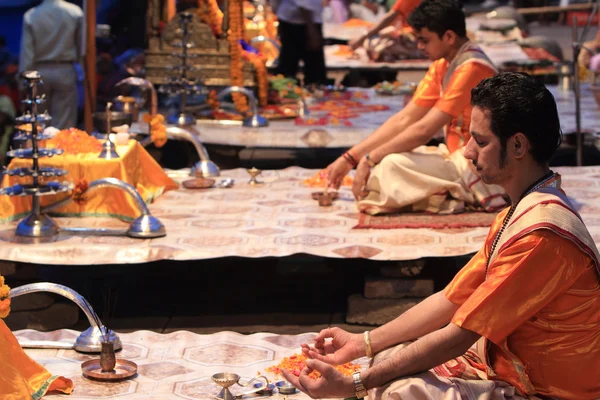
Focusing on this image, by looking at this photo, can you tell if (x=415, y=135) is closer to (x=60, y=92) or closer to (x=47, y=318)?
(x=47, y=318)

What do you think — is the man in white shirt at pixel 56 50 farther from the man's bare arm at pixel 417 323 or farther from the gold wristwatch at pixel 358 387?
the gold wristwatch at pixel 358 387

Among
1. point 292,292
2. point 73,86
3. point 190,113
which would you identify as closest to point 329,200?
point 292,292

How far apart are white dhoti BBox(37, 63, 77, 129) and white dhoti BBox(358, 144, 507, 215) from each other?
3978mm

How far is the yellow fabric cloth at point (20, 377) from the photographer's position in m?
3.04

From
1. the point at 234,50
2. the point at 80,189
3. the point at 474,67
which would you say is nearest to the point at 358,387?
the point at 474,67

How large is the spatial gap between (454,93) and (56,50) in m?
4.38

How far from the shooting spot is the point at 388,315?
15.9ft

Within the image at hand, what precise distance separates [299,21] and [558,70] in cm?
262

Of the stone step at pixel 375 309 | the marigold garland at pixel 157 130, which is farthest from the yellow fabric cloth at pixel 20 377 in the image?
the marigold garland at pixel 157 130

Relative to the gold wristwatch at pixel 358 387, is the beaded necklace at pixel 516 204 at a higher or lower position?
higher

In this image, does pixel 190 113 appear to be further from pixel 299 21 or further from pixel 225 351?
pixel 225 351

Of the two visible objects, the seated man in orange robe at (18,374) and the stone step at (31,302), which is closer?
the seated man in orange robe at (18,374)

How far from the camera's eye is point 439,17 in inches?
199

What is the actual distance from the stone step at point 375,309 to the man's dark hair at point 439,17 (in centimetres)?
128
